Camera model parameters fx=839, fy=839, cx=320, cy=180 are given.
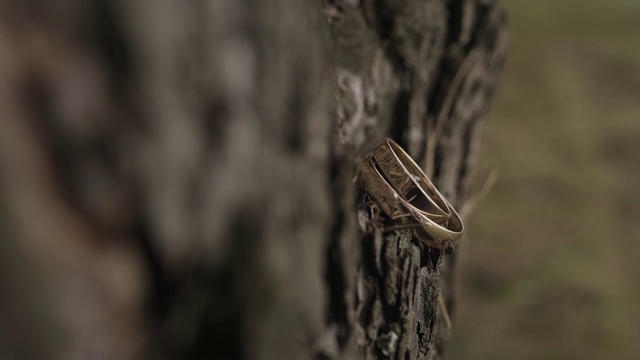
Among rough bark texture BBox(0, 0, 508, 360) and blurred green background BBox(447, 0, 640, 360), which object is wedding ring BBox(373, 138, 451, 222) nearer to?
rough bark texture BBox(0, 0, 508, 360)

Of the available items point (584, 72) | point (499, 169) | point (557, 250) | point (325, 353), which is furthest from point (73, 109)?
point (584, 72)

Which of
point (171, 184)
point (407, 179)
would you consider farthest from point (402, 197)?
point (171, 184)

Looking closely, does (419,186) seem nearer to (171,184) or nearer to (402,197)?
(402,197)

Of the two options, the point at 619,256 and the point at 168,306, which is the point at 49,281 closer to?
the point at 168,306

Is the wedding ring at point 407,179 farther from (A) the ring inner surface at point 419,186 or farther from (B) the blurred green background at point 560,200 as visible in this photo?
(B) the blurred green background at point 560,200

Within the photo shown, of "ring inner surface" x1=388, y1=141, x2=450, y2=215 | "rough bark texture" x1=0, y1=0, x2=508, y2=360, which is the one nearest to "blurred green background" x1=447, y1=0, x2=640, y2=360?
"ring inner surface" x1=388, y1=141, x2=450, y2=215

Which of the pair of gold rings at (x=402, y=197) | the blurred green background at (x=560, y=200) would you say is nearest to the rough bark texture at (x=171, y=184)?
the pair of gold rings at (x=402, y=197)
